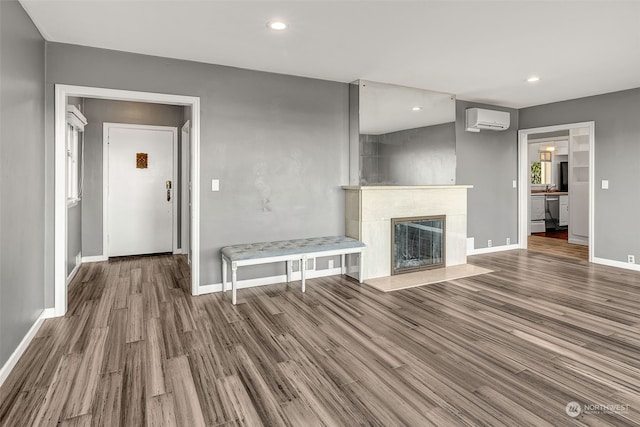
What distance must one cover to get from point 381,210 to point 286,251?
1.39m

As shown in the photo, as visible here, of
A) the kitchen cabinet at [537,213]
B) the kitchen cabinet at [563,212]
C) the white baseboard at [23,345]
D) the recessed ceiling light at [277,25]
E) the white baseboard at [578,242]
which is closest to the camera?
the white baseboard at [23,345]

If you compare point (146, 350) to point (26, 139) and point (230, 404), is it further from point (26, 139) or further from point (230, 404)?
point (26, 139)

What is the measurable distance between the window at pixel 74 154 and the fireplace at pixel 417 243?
3.92m

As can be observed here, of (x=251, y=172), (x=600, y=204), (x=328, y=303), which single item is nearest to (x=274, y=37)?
(x=251, y=172)

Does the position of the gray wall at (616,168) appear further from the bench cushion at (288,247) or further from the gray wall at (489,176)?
the bench cushion at (288,247)

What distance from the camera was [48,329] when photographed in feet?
9.41

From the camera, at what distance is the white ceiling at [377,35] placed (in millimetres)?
2586

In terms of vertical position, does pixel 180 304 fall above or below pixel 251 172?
below

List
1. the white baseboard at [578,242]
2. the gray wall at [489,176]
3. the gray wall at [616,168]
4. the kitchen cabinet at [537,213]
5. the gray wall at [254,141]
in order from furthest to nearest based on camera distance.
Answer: the kitchen cabinet at [537,213] → the white baseboard at [578,242] → the gray wall at [489,176] → the gray wall at [616,168] → the gray wall at [254,141]

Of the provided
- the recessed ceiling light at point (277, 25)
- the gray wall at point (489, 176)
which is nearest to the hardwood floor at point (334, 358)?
the gray wall at point (489, 176)

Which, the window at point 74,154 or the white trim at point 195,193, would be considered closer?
the white trim at point 195,193

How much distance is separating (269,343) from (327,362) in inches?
20.0

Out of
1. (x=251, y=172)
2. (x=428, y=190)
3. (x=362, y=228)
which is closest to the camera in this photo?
(x=251, y=172)

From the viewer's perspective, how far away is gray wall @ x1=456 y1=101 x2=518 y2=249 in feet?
18.6
